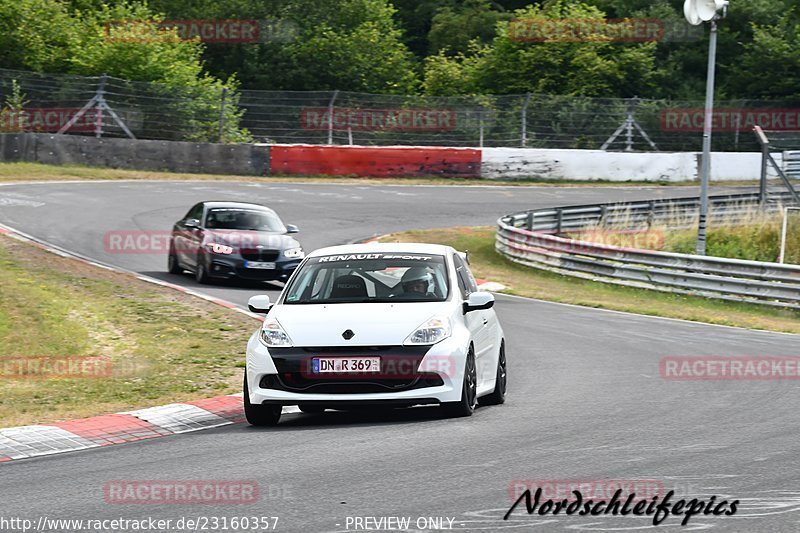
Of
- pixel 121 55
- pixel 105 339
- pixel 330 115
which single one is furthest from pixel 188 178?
pixel 105 339

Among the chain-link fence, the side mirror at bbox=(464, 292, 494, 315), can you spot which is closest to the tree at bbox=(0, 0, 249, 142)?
the chain-link fence

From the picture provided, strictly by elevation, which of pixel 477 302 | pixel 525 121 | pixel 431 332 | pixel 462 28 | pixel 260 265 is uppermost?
pixel 462 28

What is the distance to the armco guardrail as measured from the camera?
23.9 meters

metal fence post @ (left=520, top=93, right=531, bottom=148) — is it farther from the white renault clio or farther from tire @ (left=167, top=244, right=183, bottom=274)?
the white renault clio

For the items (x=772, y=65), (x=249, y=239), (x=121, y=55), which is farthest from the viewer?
(x=772, y=65)

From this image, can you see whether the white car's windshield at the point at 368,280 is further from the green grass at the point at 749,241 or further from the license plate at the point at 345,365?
the green grass at the point at 749,241

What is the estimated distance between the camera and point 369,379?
9742mm

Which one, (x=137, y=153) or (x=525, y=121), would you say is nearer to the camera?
(x=137, y=153)

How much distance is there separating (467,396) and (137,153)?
29504 millimetres

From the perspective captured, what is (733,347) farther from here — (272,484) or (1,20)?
(1,20)

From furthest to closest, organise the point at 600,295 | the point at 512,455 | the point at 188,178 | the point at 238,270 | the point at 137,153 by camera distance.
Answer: the point at 137,153 → the point at 188,178 → the point at 600,295 → the point at 238,270 → the point at 512,455

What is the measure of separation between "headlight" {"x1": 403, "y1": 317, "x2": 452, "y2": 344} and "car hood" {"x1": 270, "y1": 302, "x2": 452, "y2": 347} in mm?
44

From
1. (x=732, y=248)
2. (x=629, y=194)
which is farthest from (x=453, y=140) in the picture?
(x=732, y=248)

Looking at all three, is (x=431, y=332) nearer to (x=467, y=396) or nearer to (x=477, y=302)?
(x=467, y=396)
